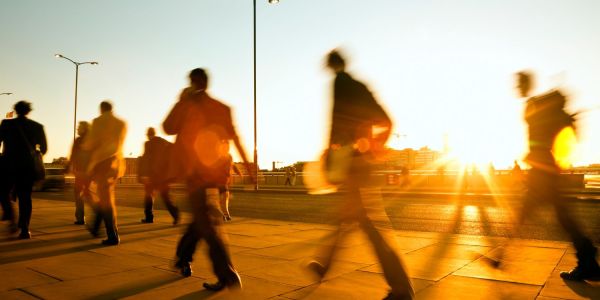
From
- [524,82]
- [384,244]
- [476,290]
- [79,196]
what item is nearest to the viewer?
[384,244]

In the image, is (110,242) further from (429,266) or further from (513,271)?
(513,271)

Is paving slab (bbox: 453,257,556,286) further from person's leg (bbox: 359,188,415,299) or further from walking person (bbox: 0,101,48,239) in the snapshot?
walking person (bbox: 0,101,48,239)

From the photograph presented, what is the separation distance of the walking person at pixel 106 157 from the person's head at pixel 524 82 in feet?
15.8

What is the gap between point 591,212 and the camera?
428 inches

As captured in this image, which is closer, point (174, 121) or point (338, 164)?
point (338, 164)

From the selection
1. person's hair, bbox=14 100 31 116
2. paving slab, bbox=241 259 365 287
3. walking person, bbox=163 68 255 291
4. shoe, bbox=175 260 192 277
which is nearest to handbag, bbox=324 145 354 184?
walking person, bbox=163 68 255 291

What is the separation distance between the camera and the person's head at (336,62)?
348 centimetres

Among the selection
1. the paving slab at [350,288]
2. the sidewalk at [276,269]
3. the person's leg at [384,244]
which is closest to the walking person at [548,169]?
the sidewalk at [276,269]

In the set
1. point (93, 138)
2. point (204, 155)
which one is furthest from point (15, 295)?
point (93, 138)

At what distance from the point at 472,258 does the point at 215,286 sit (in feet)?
10.1

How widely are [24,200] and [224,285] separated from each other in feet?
13.5

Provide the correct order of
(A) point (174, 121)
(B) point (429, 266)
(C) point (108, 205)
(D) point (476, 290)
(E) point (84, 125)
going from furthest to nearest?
1. (E) point (84, 125)
2. (C) point (108, 205)
3. (B) point (429, 266)
4. (D) point (476, 290)
5. (A) point (174, 121)

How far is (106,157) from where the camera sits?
5.79 m

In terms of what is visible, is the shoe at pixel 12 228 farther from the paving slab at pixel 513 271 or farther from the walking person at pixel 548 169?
the walking person at pixel 548 169
